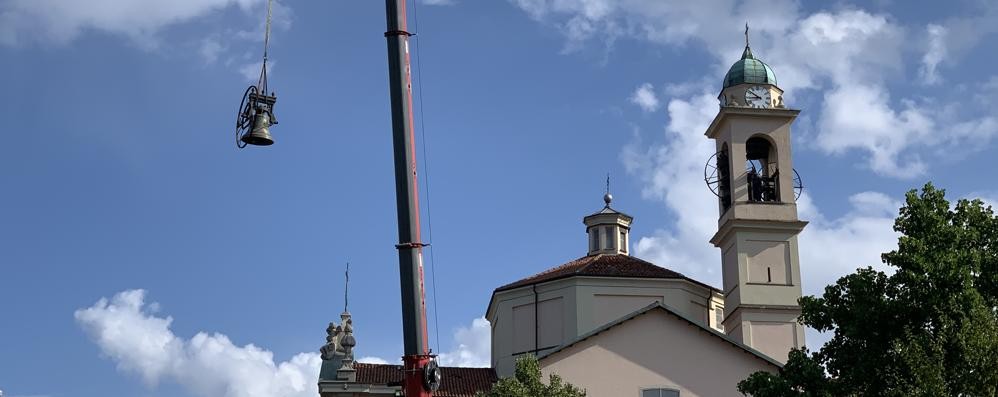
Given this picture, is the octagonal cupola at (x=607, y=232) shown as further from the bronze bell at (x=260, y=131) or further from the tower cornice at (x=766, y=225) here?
the bronze bell at (x=260, y=131)

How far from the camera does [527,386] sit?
1246 inches

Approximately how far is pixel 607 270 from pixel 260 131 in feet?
93.9

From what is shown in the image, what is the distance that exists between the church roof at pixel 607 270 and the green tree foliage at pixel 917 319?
68.8 ft

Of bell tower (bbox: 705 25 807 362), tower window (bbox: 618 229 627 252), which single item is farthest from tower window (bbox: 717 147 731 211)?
tower window (bbox: 618 229 627 252)

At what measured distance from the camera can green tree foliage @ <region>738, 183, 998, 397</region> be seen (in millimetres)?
25562

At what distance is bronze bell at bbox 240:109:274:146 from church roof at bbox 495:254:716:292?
90.1ft

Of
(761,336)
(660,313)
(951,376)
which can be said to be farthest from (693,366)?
(951,376)

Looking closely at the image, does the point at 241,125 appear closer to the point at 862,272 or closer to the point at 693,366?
the point at 862,272

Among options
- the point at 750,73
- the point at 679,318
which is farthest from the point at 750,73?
the point at 679,318

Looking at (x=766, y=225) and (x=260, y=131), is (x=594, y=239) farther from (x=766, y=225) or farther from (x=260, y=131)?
(x=260, y=131)

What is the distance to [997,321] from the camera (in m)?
26.2

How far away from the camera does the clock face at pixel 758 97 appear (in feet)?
168

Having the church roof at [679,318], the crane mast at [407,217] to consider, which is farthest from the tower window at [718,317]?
the crane mast at [407,217]

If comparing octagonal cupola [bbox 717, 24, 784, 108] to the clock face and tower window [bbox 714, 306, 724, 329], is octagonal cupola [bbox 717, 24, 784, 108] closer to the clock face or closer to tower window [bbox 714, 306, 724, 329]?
the clock face
